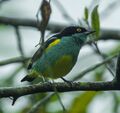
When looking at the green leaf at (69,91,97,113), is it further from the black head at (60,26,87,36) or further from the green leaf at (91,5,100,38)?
the green leaf at (91,5,100,38)

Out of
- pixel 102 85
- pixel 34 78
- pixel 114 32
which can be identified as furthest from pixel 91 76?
pixel 102 85

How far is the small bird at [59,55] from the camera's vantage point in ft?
16.0

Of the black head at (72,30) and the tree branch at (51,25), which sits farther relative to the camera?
the tree branch at (51,25)

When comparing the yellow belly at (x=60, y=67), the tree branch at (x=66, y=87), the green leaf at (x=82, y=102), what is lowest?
the green leaf at (x=82, y=102)

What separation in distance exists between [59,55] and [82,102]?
0.66 m

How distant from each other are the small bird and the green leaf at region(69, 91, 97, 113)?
46cm

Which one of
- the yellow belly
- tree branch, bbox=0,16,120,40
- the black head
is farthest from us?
tree branch, bbox=0,16,120,40

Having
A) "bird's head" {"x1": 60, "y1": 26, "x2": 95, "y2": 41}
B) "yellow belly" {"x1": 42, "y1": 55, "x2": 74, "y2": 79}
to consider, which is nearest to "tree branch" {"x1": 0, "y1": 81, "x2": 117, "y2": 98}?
"yellow belly" {"x1": 42, "y1": 55, "x2": 74, "y2": 79}

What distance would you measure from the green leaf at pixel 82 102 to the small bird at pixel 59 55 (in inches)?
18.2

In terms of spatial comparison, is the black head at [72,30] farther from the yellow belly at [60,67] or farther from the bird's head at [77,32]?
the yellow belly at [60,67]

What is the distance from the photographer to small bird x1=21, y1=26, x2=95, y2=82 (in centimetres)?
487

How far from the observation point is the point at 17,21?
666 cm

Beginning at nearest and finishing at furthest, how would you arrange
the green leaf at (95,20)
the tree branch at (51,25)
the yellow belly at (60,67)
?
1. the green leaf at (95,20)
2. the yellow belly at (60,67)
3. the tree branch at (51,25)

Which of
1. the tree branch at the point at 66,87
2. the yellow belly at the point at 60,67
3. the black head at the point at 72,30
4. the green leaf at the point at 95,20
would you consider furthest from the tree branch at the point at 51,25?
the tree branch at the point at 66,87
